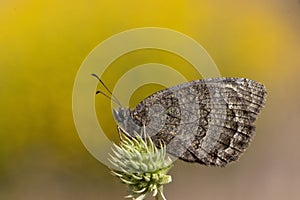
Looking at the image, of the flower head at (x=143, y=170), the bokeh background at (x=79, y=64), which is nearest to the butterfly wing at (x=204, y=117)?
the flower head at (x=143, y=170)

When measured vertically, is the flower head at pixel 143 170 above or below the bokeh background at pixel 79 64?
below

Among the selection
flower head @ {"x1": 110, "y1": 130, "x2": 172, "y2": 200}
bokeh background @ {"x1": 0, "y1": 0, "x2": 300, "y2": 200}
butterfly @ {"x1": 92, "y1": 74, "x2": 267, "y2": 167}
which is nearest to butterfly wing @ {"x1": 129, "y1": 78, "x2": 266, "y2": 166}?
butterfly @ {"x1": 92, "y1": 74, "x2": 267, "y2": 167}

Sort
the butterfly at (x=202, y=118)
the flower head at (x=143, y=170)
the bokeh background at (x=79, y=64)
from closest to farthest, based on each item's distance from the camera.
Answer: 1. the flower head at (x=143, y=170)
2. the butterfly at (x=202, y=118)
3. the bokeh background at (x=79, y=64)

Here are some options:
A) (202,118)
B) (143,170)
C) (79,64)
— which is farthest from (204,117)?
(79,64)

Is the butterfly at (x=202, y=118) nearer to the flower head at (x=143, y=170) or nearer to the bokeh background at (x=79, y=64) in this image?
the flower head at (x=143, y=170)

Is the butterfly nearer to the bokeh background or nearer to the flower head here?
the flower head

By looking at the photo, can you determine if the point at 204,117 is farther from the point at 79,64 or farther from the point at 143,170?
the point at 79,64

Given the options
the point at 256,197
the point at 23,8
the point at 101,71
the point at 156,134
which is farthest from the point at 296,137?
the point at 23,8
